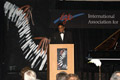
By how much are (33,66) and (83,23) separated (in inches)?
80.1

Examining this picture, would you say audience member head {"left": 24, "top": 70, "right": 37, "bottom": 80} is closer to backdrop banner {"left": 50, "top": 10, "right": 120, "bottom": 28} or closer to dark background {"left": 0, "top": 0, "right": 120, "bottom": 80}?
dark background {"left": 0, "top": 0, "right": 120, "bottom": 80}

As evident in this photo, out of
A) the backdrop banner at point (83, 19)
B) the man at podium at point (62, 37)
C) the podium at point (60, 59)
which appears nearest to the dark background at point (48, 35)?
the backdrop banner at point (83, 19)

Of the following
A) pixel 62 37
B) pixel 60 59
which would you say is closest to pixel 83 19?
pixel 62 37

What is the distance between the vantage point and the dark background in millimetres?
8078

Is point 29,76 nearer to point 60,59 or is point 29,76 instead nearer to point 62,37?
point 60,59

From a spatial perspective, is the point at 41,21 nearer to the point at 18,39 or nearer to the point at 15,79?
the point at 18,39

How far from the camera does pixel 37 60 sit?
27.0ft

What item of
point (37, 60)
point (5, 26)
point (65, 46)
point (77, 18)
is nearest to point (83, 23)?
point (77, 18)

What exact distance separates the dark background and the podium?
140 inches

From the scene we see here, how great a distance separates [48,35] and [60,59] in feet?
12.5

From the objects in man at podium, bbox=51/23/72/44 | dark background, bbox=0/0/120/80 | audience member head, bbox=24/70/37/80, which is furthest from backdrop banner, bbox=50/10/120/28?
audience member head, bbox=24/70/37/80

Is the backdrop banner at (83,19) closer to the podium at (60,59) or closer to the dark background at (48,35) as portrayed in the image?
the dark background at (48,35)

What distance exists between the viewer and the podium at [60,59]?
14.6 feet

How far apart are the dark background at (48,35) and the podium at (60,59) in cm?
357
